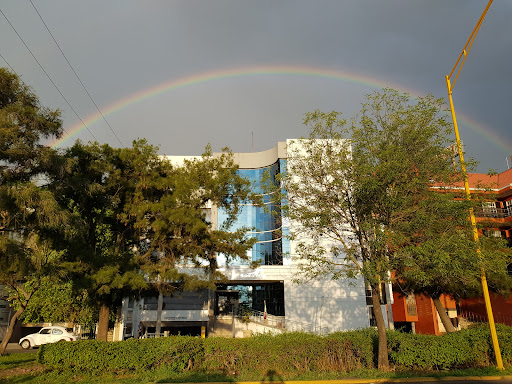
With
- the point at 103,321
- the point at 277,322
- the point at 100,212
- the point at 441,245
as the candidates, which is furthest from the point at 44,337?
the point at 441,245

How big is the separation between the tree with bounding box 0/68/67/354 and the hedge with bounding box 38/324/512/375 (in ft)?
10.9

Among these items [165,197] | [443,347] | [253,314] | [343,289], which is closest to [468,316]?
[343,289]

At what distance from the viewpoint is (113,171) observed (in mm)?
16734

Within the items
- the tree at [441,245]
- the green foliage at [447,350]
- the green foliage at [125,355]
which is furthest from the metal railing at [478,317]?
the green foliage at [125,355]

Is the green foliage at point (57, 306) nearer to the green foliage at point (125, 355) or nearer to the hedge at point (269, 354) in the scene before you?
the green foliage at point (125, 355)

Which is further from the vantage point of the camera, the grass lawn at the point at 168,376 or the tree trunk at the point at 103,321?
the tree trunk at the point at 103,321

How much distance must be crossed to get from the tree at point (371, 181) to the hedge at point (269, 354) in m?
1.00

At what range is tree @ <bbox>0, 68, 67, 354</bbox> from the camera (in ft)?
38.1

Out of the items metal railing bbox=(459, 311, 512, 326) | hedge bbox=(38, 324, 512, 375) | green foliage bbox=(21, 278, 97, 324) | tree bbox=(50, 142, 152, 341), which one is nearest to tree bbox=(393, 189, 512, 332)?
hedge bbox=(38, 324, 512, 375)

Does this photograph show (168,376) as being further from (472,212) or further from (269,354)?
Result: (472,212)

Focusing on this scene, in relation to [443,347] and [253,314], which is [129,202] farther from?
[253,314]

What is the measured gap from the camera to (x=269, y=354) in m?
12.8

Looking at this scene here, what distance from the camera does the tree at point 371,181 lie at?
44.1ft

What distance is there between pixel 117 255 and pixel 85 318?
54.4ft
